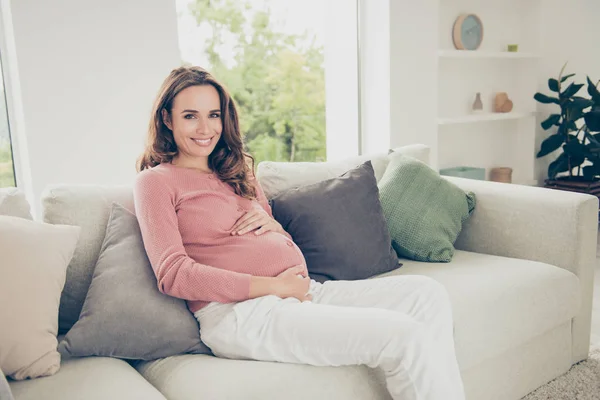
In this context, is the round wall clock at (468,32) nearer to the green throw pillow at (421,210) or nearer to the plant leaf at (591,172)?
the plant leaf at (591,172)

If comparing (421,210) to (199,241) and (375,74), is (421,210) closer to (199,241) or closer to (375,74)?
(199,241)

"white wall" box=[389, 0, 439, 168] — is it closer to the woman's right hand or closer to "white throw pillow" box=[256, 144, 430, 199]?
"white throw pillow" box=[256, 144, 430, 199]

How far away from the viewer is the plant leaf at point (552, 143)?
4570mm

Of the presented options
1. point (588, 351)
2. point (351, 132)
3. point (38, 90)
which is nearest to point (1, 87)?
point (38, 90)

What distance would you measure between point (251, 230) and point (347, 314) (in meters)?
0.42

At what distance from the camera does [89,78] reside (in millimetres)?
2561

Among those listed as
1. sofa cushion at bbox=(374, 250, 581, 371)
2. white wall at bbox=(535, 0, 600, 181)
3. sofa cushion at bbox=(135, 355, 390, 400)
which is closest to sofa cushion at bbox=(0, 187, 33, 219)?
sofa cushion at bbox=(135, 355, 390, 400)

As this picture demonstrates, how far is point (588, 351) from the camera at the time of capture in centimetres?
221

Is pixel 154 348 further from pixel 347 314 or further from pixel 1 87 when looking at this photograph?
pixel 1 87

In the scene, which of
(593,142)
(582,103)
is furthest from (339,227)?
(582,103)

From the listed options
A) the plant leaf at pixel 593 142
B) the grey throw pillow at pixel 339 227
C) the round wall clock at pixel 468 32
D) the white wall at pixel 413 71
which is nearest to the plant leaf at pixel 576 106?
the plant leaf at pixel 593 142

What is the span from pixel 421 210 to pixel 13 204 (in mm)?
1380

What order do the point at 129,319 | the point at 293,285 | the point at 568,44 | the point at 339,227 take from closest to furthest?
the point at 129,319 → the point at 293,285 → the point at 339,227 → the point at 568,44

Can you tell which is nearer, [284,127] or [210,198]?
[210,198]
